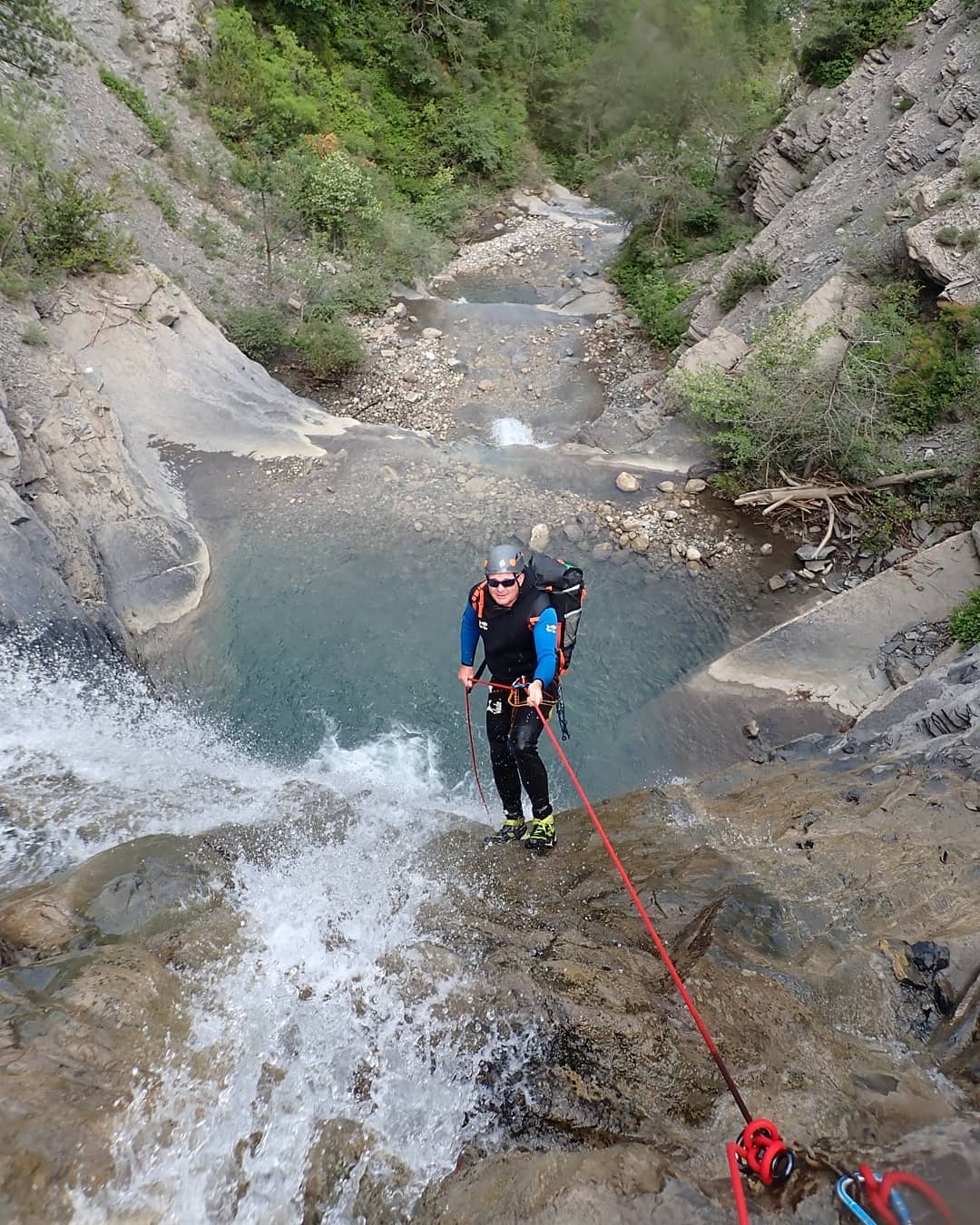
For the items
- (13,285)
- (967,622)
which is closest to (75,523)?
(13,285)

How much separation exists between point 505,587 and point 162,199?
1647 cm

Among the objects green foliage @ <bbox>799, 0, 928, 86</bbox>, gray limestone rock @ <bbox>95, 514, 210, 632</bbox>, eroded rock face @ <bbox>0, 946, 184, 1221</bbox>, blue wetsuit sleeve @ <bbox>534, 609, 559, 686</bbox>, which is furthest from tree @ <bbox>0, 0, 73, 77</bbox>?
green foliage @ <bbox>799, 0, 928, 86</bbox>

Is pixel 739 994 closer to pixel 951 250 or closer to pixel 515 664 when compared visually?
pixel 515 664

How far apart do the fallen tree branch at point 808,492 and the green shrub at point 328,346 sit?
9032 millimetres

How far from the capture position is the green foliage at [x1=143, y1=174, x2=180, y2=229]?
634 inches

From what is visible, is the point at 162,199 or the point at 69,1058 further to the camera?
the point at 162,199

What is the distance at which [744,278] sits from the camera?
1559 cm

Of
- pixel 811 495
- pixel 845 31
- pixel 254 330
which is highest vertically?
pixel 845 31

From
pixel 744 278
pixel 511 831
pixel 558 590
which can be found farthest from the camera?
pixel 744 278

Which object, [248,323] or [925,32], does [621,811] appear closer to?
[248,323]

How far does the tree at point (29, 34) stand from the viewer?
1325cm

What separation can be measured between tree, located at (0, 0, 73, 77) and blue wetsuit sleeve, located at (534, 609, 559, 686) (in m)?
16.5

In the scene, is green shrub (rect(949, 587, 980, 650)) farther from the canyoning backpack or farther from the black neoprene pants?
the black neoprene pants

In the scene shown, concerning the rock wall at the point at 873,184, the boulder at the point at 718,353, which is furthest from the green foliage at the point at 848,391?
the boulder at the point at 718,353
